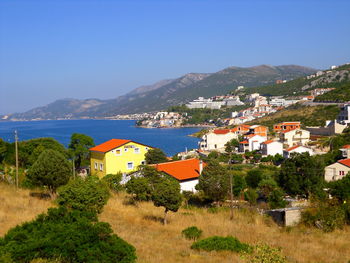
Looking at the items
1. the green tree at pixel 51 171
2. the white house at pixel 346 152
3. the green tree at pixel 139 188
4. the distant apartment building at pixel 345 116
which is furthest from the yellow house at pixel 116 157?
the distant apartment building at pixel 345 116

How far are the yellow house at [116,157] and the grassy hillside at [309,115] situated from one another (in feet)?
117

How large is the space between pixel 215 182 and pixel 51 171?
6699 mm

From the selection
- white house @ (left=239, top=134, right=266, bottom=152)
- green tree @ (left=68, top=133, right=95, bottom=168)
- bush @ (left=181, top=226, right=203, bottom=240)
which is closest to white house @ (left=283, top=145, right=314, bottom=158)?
white house @ (left=239, top=134, right=266, bottom=152)

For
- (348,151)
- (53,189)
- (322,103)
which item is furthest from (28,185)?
(322,103)

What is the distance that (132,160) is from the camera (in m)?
23.2

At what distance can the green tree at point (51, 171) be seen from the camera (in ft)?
39.3

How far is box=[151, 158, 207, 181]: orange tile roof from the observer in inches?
755

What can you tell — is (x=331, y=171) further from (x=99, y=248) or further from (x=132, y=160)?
(x=99, y=248)

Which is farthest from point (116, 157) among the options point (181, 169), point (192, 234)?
point (192, 234)

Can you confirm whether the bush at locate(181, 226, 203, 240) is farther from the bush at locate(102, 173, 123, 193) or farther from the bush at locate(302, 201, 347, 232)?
the bush at locate(102, 173, 123, 193)

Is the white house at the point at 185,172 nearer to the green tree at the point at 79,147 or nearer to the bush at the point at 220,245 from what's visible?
the green tree at the point at 79,147

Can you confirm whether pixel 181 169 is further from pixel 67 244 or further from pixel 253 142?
pixel 253 142

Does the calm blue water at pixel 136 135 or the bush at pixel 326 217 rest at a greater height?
the bush at pixel 326 217

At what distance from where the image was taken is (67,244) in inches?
212
